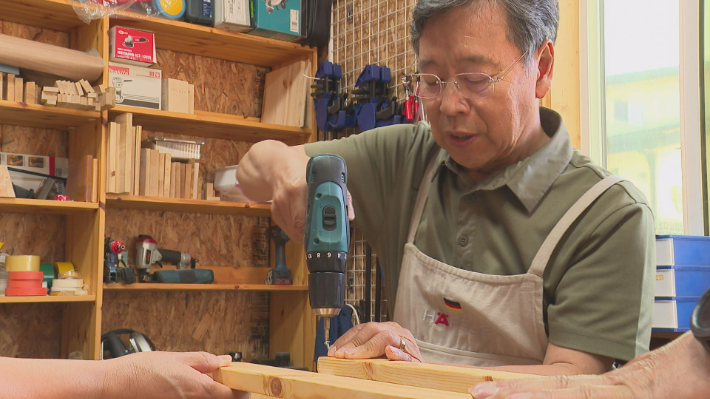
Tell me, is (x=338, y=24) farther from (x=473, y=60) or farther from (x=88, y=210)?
(x=473, y=60)

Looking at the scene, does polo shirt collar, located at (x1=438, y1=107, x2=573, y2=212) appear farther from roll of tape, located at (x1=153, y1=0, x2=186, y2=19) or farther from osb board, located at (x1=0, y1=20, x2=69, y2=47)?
osb board, located at (x1=0, y1=20, x2=69, y2=47)

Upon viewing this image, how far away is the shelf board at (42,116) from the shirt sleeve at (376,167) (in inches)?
77.3

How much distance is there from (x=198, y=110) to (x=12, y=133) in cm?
101

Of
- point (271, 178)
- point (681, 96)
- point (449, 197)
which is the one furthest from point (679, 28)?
point (271, 178)

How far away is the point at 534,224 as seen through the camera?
4.97 ft

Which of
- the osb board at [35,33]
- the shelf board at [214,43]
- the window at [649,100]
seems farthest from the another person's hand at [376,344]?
the osb board at [35,33]

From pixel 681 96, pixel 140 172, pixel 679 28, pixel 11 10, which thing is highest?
pixel 11 10

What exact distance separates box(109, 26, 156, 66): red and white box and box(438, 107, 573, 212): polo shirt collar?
2.51 m

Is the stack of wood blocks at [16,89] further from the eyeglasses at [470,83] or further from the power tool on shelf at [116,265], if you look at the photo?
the eyeglasses at [470,83]

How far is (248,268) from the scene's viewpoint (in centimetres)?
430

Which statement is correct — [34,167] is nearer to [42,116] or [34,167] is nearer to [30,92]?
[42,116]

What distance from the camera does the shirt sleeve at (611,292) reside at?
1.35 m

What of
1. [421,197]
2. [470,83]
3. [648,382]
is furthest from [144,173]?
[648,382]

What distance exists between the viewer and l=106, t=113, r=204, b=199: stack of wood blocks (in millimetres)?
3463
